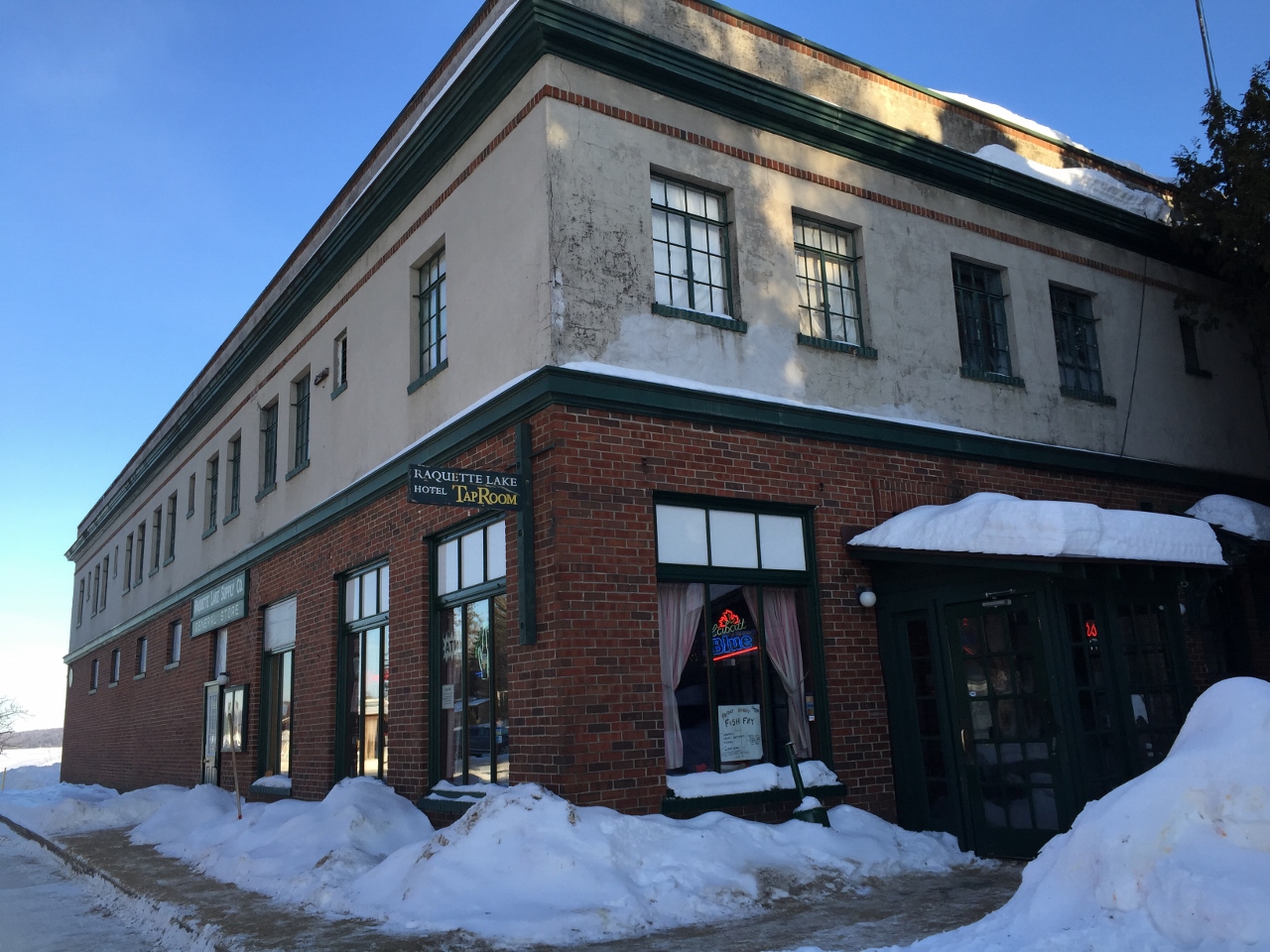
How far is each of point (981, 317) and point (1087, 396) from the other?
189cm

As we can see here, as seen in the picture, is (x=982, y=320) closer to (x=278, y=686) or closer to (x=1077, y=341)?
(x=1077, y=341)

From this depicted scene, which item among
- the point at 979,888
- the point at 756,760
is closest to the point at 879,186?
the point at 756,760

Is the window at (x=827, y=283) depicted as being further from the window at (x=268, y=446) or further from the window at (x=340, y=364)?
the window at (x=268, y=446)

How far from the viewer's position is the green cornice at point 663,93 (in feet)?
33.6

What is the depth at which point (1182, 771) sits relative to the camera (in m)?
4.98

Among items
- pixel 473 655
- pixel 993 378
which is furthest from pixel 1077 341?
pixel 473 655

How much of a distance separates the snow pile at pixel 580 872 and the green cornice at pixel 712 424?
3513 millimetres

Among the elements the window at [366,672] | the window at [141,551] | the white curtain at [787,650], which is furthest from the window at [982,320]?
the window at [141,551]

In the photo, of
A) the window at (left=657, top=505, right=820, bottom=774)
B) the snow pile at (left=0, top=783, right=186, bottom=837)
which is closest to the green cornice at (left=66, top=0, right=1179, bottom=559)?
the window at (left=657, top=505, right=820, bottom=774)

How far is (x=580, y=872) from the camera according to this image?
24.4 ft

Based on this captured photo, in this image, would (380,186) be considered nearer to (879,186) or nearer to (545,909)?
(879,186)

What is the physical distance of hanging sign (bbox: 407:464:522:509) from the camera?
859cm

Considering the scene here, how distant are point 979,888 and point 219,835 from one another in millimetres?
8569

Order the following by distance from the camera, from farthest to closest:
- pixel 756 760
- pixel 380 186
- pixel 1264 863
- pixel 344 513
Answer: pixel 344 513
pixel 380 186
pixel 756 760
pixel 1264 863
